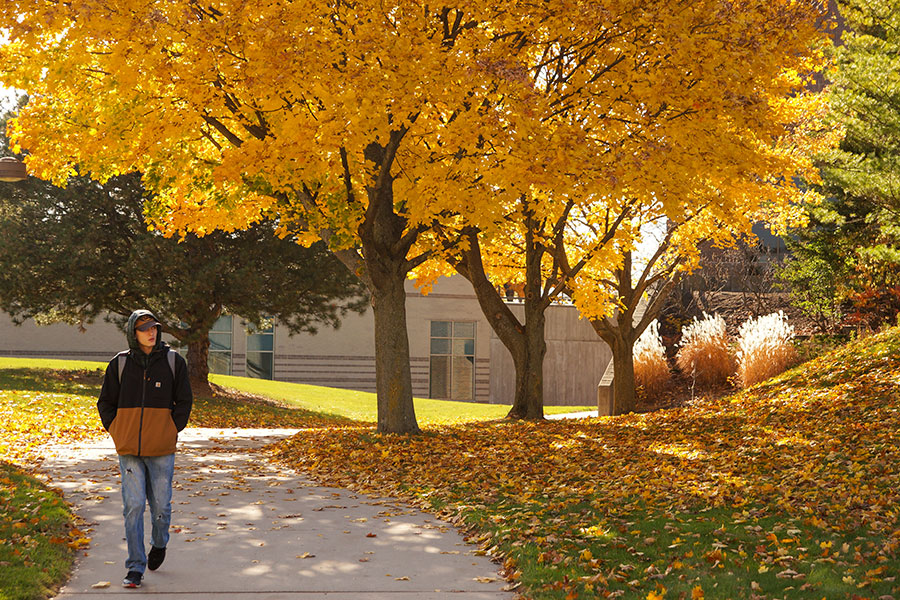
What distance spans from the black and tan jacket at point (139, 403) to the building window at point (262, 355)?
102ft

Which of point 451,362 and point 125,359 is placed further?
point 451,362

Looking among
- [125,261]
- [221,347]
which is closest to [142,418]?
[125,261]

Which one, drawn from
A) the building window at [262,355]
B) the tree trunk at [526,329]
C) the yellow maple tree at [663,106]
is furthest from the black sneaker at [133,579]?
the building window at [262,355]

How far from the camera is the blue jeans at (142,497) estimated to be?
17.9 ft

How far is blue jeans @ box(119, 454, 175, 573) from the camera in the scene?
17.9 feet

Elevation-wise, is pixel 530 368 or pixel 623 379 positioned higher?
pixel 530 368

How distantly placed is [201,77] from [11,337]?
28591mm

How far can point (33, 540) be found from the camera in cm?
621

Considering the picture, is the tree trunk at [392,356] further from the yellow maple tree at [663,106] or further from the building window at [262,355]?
the building window at [262,355]

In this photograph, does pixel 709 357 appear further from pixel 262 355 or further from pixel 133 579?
pixel 262 355

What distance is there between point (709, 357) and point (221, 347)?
853 inches

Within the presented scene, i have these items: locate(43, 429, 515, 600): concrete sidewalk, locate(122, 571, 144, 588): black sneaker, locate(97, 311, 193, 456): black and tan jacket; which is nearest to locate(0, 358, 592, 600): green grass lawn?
locate(43, 429, 515, 600): concrete sidewalk

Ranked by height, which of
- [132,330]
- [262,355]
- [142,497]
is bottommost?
[142,497]

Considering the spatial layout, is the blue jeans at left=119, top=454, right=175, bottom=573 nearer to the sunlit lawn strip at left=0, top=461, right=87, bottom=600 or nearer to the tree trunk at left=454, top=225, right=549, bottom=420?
the sunlit lawn strip at left=0, top=461, right=87, bottom=600
